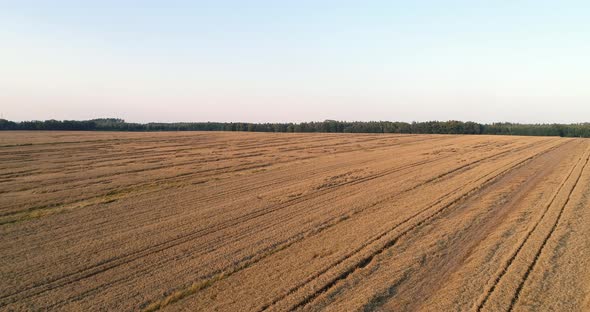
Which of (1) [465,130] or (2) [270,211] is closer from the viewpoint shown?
(2) [270,211]

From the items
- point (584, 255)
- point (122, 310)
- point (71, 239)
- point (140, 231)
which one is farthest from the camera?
point (140, 231)

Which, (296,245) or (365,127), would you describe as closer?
(296,245)

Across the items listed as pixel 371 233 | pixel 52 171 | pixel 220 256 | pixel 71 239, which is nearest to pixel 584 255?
pixel 371 233

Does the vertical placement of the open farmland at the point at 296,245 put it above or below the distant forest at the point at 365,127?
below

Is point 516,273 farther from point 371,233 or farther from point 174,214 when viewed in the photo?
point 174,214

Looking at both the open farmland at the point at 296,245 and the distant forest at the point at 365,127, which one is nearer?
the open farmland at the point at 296,245
